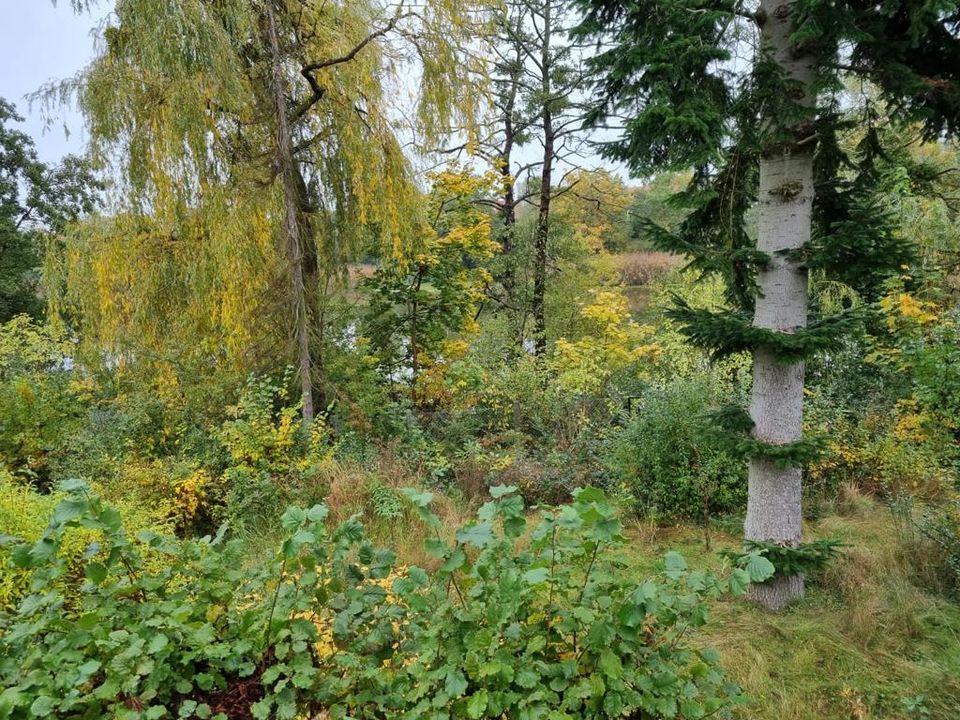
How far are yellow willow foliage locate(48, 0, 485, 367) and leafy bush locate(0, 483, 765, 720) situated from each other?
3.97 m

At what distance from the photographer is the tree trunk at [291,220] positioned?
491 cm

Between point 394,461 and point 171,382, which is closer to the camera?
point 394,461

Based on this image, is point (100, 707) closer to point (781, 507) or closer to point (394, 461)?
point (781, 507)

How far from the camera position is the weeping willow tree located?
4.62 metres

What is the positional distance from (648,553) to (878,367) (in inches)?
200

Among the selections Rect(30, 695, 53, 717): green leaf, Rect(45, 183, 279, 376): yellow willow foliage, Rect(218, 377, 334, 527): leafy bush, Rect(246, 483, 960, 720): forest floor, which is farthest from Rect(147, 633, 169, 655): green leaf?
Rect(45, 183, 279, 376): yellow willow foliage

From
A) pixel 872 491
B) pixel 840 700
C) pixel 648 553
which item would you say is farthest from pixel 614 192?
pixel 840 700

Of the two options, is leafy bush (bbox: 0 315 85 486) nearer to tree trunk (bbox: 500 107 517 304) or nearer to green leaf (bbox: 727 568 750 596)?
green leaf (bbox: 727 568 750 596)

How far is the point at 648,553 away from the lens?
4.17 meters

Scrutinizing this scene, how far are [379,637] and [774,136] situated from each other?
2.94 metres

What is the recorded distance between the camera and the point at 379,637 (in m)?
1.47

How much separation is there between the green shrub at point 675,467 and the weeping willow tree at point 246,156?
3.14 metres

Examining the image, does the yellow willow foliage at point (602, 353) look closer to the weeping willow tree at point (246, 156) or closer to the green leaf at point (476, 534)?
the weeping willow tree at point (246, 156)

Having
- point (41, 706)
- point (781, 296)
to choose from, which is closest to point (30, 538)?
point (41, 706)
